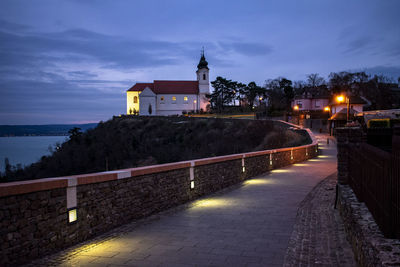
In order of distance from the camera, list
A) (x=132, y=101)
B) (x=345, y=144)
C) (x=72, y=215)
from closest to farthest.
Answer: (x=72, y=215), (x=345, y=144), (x=132, y=101)

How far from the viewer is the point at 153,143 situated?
68.9 m

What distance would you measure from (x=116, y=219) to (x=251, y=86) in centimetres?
8701

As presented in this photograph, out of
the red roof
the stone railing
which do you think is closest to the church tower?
the red roof

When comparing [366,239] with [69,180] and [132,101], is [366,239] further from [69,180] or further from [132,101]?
[132,101]

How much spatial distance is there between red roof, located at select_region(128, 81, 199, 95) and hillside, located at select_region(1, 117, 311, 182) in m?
13.4

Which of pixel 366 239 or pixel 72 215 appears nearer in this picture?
pixel 366 239

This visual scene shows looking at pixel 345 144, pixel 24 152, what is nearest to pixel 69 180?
pixel 345 144

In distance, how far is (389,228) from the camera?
3.70m

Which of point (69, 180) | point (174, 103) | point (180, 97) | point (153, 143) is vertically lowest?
point (153, 143)

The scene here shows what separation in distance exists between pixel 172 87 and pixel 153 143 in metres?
28.3

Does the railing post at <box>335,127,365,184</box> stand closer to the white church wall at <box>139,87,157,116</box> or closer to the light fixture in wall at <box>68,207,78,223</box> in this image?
the light fixture in wall at <box>68,207,78,223</box>

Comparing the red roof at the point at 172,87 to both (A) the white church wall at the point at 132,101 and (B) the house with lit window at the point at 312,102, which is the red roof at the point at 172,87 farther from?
(B) the house with lit window at the point at 312,102

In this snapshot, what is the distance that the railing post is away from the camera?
825 cm

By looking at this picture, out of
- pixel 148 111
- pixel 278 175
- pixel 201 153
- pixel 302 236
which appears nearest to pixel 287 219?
A: pixel 302 236
